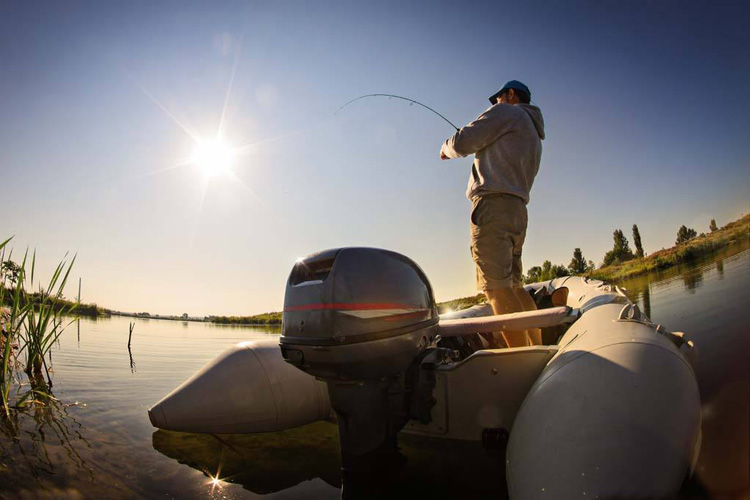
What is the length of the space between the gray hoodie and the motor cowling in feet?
4.80

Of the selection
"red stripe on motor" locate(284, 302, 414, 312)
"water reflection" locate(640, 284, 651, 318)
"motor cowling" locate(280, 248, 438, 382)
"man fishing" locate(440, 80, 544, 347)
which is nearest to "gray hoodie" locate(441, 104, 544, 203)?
"man fishing" locate(440, 80, 544, 347)

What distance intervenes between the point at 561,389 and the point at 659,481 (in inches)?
13.9

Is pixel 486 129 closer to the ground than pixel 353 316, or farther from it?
farther from it

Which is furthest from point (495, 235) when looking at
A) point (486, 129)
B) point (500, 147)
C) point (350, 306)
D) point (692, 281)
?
point (692, 281)

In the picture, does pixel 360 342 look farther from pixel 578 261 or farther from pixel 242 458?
pixel 578 261

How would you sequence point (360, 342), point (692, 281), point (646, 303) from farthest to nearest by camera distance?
point (692, 281)
point (646, 303)
point (360, 342)

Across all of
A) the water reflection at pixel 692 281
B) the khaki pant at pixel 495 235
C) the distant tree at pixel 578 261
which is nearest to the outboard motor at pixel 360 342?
the khaki pant at pixel 495 235

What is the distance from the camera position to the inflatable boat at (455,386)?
104 cm

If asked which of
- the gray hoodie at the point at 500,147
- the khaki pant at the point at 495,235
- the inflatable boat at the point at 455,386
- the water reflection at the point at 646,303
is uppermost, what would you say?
the gray hoodie at the point at 500,147

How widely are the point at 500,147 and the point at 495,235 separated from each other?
0.74 m

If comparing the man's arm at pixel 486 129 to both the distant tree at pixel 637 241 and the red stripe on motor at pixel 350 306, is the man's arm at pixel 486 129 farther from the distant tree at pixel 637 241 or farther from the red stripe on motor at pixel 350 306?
the distant tree at pixel 637 241

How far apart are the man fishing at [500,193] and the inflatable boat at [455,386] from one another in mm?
540

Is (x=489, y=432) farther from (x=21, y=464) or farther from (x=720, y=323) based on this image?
(x=720, y=323)

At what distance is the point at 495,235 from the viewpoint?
290 centimetres
